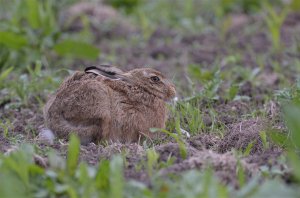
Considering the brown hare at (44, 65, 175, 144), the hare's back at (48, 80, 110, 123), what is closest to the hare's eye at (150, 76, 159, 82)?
the brown hare at (44, 65, 175, 144)

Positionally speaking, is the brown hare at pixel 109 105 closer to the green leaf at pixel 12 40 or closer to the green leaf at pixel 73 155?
the green leaf at pixel 73 155

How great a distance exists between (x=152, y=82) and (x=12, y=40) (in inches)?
105

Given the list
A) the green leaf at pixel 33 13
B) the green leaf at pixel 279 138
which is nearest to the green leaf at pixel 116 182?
the green leaf at pixel 279 138

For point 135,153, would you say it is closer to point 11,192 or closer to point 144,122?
point 144,122

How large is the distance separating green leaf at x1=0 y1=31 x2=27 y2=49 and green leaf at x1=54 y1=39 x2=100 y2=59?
0.43 meters

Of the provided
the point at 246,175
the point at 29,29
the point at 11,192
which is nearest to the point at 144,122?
the point at 246,175

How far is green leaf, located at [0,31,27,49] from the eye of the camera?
782 cm

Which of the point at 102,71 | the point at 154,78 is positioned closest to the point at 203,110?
the point at 154,78

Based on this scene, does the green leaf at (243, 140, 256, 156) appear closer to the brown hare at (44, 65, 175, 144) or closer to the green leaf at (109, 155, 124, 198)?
the brown hare at (44, 65, 175, 144)

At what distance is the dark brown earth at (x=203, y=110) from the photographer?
14.8 feet

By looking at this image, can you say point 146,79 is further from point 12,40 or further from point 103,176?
point 12,40

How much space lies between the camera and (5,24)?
27.5 ft

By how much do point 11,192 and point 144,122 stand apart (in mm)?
2424

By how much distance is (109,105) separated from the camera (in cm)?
556
